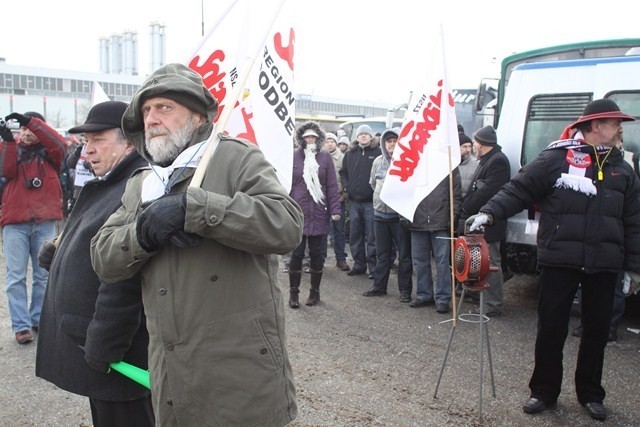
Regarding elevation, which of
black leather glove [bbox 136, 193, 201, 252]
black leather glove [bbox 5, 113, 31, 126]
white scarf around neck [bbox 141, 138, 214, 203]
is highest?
black leather glove [bbox 5, 113, 31, 126]

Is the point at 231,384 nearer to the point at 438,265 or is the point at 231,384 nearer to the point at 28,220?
the point at 28,220

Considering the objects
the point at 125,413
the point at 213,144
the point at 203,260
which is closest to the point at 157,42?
the point at 125,413

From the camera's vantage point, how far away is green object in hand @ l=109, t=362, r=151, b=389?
2.28m

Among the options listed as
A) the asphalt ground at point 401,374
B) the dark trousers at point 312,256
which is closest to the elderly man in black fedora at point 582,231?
the asphalt ground at point 401,374

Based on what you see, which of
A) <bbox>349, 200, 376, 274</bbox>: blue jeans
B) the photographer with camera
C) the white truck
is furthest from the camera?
<bbox>349, 200, 376, 274</bbox>: blue jeans

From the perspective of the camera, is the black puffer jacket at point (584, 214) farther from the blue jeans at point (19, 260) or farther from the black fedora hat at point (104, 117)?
the blue jeans at point (19, 260)

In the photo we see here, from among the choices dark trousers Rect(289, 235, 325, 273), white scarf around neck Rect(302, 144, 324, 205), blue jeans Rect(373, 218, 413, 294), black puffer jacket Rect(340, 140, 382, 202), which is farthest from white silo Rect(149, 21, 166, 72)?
dark trousers Rect(289, 235, 325, 273)

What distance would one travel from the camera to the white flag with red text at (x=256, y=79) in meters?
3.42

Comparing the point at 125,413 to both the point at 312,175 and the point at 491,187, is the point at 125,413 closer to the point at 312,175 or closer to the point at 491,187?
the point at 491,187

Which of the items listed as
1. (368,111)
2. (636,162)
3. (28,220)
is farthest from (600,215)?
(368,111)

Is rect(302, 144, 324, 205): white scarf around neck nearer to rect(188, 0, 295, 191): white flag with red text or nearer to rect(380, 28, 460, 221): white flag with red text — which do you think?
rect(380, 28, 460, 221): white flag with red text

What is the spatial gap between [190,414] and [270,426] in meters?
0.28

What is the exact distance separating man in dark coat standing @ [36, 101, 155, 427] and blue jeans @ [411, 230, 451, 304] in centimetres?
440

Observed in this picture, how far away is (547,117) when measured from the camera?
20.4 feet
